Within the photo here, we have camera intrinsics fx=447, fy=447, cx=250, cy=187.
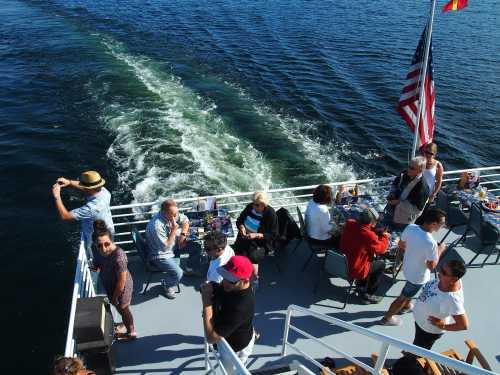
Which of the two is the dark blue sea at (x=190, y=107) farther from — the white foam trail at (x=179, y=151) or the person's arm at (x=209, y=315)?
the person's arm at (x=209, y=315)

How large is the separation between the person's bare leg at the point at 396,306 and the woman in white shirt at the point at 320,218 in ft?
4.29

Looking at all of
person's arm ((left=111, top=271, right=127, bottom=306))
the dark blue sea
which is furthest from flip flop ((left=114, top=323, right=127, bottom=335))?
the dark blue sea

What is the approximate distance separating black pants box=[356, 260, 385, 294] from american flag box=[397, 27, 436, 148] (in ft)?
10.9

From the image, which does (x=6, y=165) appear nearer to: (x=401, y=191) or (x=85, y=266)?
(x=85, y=266)

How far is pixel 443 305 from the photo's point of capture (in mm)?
4586

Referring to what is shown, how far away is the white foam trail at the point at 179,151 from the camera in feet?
47.5

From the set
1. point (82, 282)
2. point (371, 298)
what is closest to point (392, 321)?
point (371, 298)

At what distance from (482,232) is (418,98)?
9.03ft

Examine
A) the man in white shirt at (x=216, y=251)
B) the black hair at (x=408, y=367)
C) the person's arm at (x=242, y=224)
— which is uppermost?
the man in white shirt at (x=216, y=251)

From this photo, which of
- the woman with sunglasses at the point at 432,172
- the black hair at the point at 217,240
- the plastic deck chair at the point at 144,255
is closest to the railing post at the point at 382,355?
the black hair at the point at 217,240

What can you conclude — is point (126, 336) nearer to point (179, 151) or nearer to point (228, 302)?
point (228, 302)

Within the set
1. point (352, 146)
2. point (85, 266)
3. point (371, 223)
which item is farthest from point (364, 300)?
point (352, 146)

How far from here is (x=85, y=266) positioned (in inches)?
233

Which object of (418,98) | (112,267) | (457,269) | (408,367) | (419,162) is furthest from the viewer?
(418,98)
